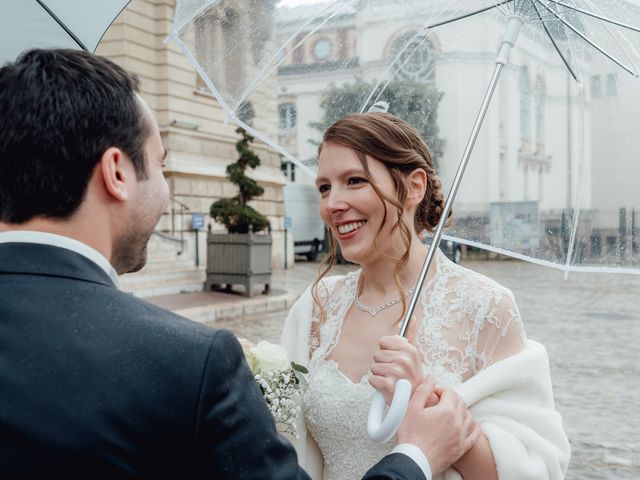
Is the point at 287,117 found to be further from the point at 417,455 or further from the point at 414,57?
the point at 417,455

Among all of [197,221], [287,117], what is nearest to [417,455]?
[287,117]

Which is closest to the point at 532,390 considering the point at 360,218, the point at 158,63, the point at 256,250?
the point at 360,218

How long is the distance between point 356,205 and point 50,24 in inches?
50.8

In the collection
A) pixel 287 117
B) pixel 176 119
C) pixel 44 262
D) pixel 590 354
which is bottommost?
pixel 590 354

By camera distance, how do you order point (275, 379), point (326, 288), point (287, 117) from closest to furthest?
point (275, 379) → point (326, 288) → point (287, 117)

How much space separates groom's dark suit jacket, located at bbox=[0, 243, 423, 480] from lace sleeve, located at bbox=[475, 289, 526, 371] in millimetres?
1126

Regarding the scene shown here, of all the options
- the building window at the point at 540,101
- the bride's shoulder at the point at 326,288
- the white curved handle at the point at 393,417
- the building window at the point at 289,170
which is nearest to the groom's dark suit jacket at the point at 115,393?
the white curved handle at the point at 393,417

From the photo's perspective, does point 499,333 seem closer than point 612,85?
Yes

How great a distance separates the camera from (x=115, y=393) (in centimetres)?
107

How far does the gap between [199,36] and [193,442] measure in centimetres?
212

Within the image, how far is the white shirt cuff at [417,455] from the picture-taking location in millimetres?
1629

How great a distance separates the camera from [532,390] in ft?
6.74

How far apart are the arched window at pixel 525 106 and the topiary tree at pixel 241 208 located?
38.7 feet

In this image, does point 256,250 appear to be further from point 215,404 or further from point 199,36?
point 215,404
